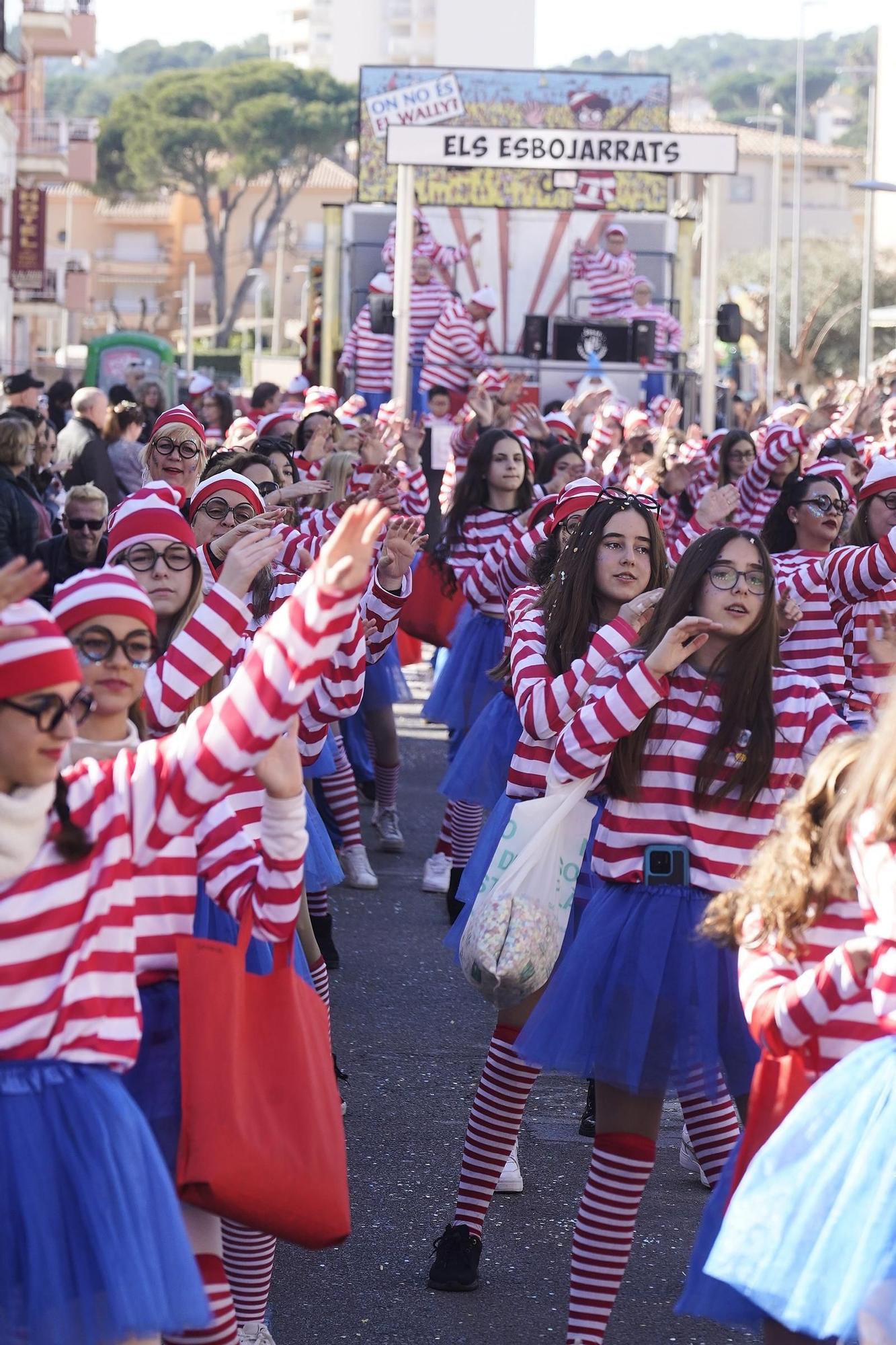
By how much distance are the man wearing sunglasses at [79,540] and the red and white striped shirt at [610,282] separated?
1351 centimetres

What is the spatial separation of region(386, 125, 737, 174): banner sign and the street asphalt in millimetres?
8235

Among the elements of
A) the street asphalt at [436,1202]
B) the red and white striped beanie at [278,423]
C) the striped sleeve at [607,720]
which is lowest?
the street asphalt at [436,1202]

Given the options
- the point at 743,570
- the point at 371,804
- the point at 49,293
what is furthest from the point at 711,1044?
the point at 49,293

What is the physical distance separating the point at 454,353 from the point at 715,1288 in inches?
570

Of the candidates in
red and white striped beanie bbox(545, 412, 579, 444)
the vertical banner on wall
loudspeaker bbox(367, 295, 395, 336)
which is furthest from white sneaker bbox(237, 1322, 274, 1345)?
the vertical banner on wall

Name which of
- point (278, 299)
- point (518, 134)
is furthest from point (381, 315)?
point (278, 299)

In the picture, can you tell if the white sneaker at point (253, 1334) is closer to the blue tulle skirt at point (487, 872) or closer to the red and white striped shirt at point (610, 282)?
the blue tulle skirt at point (487, 872)

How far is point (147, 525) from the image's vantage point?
189 inches

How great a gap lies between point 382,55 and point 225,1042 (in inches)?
5175

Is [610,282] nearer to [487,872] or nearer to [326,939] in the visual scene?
[326,939]

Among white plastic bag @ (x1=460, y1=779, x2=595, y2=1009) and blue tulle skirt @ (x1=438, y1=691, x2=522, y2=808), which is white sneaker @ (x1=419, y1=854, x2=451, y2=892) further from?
white plastic bag @ (x1=460, y1=779, x2=595, y2=1009)

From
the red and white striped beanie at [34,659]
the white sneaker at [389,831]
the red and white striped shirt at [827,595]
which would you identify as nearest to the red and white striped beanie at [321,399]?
the white sneaker at [389,831]

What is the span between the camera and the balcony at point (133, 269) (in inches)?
4193

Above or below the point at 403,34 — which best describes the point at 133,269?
below
